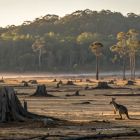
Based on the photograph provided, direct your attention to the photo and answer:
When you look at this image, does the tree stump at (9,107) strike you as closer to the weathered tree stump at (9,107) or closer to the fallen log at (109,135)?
the weathered tree stump at (9,107)

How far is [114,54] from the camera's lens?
167125 millimetres

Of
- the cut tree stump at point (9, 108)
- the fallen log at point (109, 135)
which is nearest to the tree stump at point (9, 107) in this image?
the cut tree stump at point (9, 108)

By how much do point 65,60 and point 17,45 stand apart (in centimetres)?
2196

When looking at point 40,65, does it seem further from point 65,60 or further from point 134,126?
point 134,126

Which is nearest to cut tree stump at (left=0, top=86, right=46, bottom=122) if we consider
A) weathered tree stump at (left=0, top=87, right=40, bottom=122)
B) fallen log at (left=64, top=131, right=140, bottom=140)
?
weathered tree stump at (left=0, top=87, right=40, bottom=122)

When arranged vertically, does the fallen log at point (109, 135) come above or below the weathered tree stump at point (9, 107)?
below

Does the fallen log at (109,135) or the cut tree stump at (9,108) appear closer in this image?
the fallen log at (109,135)

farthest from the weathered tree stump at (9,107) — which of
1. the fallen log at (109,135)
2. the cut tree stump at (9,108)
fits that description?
the fallen log at (109,135)

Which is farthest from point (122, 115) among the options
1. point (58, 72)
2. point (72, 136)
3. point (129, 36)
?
point (58, 72)

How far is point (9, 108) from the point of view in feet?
89.7

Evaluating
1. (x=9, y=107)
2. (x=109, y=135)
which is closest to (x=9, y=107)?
(x=9, y=107)

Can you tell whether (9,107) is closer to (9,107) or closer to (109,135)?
(9,107)

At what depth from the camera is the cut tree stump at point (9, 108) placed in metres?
27.1

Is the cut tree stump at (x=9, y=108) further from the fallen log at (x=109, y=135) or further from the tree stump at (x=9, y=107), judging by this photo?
the fallen log at (x=109, y=135)
